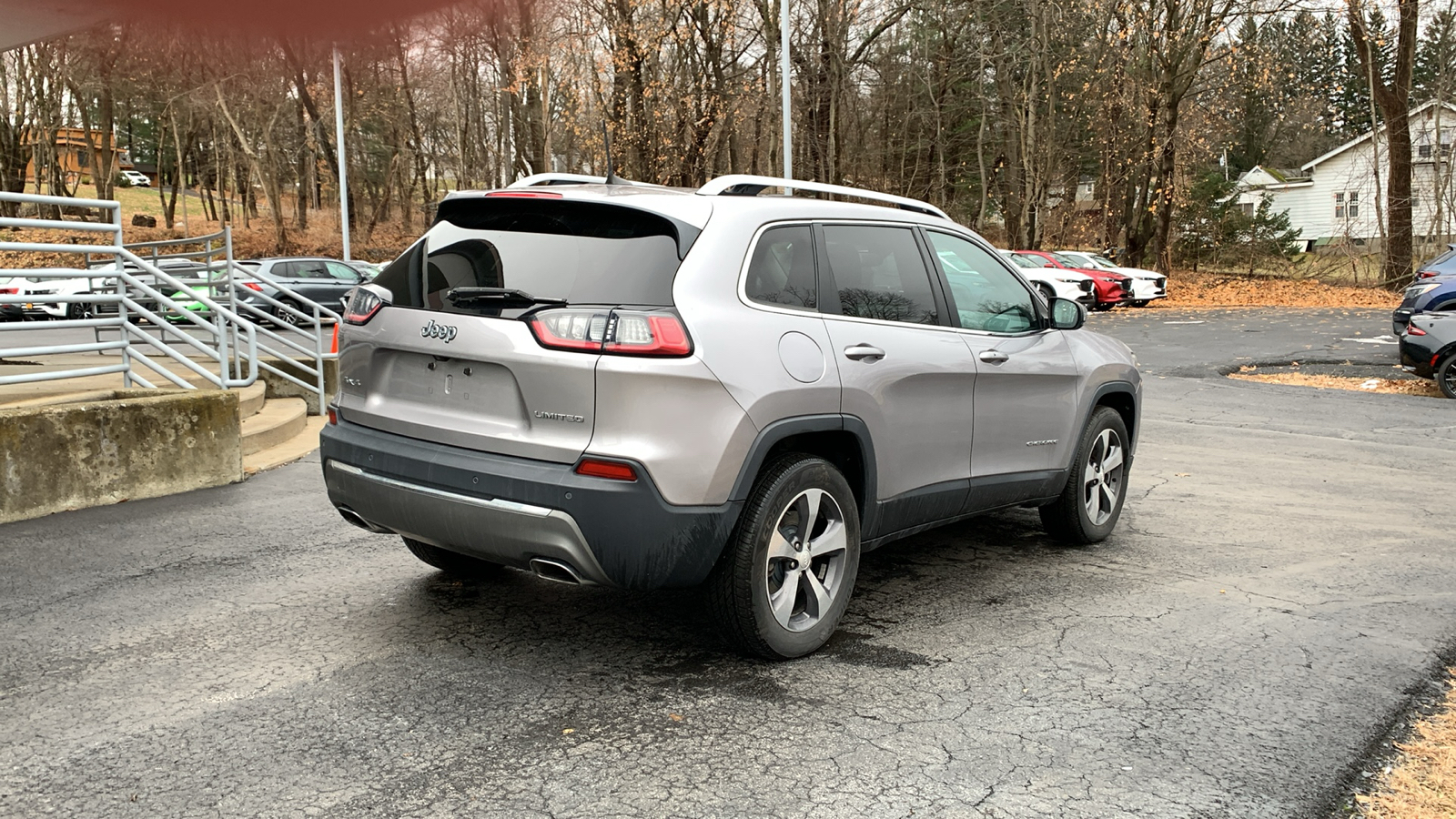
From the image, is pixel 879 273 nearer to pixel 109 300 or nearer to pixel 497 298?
pixel 497 298

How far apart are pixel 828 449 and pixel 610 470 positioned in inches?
42.2

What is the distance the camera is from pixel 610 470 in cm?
379

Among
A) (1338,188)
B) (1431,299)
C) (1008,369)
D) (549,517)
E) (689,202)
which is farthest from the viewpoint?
(1338,188)

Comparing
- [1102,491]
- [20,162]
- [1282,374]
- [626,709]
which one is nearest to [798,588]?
[626,709]

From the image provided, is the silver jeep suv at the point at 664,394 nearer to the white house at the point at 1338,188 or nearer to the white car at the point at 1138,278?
the white car at the point at 1138,278

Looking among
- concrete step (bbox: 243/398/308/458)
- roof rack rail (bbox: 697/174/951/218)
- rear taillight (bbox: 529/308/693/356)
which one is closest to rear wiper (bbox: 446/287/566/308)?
rear taillight (bbox: 529/308/693/356)

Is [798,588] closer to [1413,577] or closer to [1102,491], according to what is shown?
[1102,491]

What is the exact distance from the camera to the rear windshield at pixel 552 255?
3.99 m

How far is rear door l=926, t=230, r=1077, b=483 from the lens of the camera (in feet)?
17.5

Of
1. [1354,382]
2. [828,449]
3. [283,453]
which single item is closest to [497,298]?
[828,449]

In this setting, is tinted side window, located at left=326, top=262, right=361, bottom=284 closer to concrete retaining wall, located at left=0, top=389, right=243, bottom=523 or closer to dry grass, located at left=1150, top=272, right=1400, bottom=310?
concrete retaining wall, located at left=0, top=389, right=243, bottom=523

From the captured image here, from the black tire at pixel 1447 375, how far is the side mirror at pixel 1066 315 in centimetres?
998

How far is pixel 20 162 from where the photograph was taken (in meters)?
46.1

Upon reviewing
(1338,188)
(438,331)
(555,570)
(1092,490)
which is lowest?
(1092,490)
